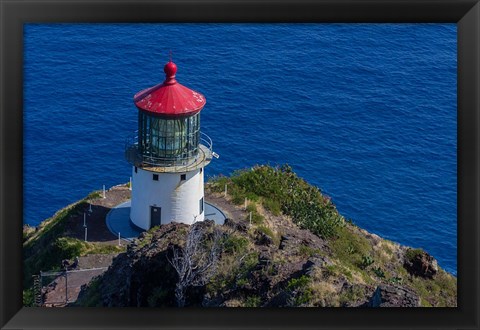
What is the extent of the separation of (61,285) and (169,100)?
7185mm

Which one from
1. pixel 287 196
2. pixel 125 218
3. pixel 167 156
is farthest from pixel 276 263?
pixel 287 196

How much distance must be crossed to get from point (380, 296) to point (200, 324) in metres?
7.97

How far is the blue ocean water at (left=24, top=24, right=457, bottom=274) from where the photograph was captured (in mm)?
54406

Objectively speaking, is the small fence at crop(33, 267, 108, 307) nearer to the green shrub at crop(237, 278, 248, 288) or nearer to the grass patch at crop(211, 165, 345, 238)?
the green shrub at crop(237, 278, 248, 288)

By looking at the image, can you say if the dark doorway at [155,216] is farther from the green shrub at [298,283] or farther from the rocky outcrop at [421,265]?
the green shrub at [298,283]

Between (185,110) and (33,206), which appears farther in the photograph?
(33,206)

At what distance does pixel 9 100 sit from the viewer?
5.76m

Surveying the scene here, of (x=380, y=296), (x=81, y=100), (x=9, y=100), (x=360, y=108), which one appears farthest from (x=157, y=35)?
(x=9, y=100)

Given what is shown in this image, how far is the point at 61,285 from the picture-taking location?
24875 mm

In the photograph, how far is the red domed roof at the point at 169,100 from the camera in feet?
93.9
